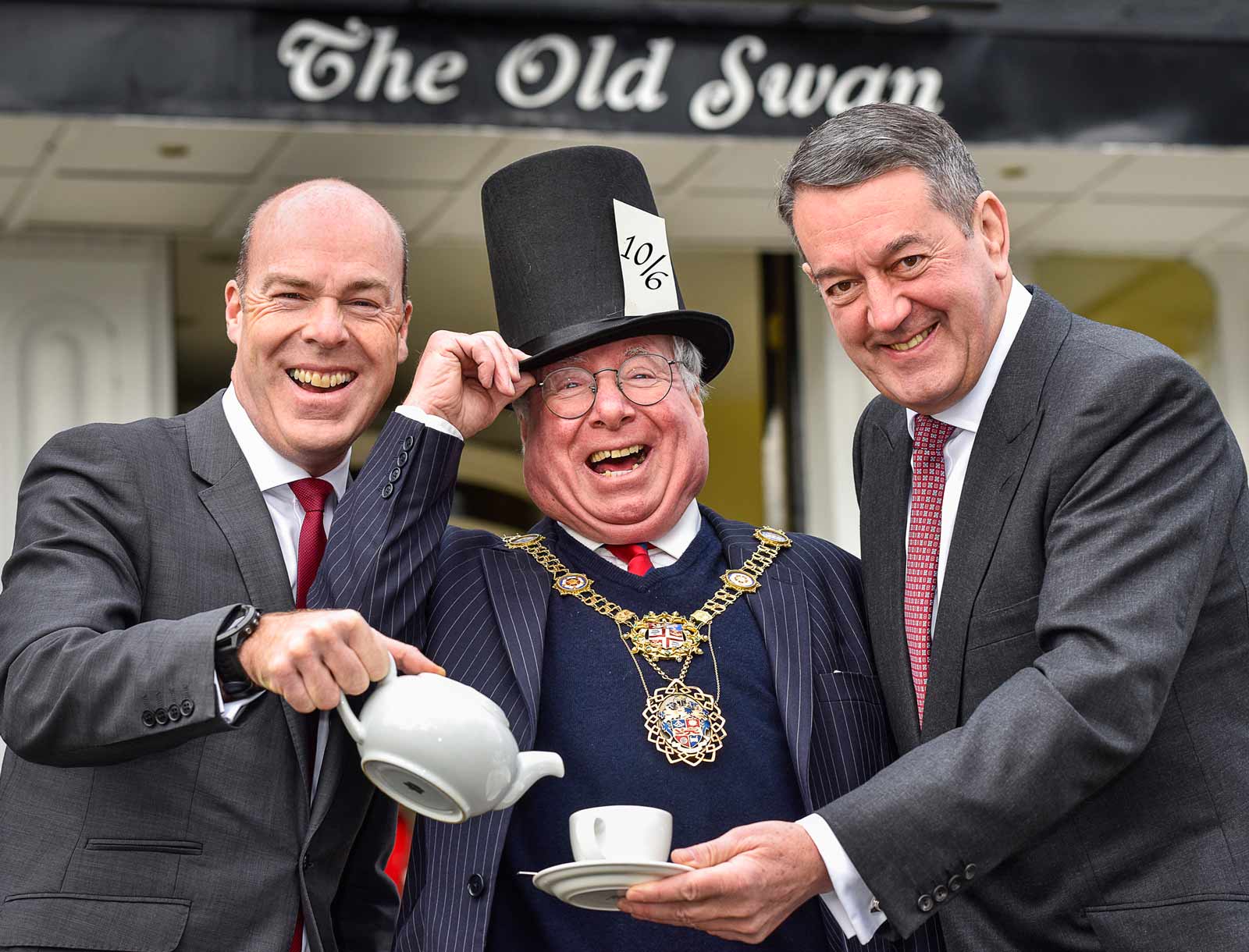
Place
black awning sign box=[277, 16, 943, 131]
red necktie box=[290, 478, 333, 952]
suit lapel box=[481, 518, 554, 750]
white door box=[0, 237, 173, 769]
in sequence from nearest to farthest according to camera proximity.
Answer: red necktie box=[290, 478, 333, 952], suit lapel box=[481, 518, 554, 750], black awning sign box=[277, 16, 943, 131], white door box=[0, 237, 173, 769]

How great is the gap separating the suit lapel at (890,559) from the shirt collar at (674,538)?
0.93ft

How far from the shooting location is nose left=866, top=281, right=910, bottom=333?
245 centimetres

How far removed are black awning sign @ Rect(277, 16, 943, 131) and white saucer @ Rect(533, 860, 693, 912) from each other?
3.73 metres

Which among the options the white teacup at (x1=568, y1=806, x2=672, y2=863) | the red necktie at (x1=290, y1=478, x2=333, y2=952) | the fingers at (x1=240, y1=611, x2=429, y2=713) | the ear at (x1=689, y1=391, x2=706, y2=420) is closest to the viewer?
the fingers at (x1=240, y1=611, x2=429, y2=713)

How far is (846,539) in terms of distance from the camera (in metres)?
6.76

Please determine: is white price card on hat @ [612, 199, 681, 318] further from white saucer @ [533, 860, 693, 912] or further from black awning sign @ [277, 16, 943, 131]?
black awning sign @ [277, 16, 943, 131]

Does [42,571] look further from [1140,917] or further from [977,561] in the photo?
→ [1140,917]

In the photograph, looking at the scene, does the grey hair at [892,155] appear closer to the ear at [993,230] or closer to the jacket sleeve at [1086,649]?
the ear at [993,230]

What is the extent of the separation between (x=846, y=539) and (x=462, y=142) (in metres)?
2.32

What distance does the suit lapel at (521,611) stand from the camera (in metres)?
Result: 2.46

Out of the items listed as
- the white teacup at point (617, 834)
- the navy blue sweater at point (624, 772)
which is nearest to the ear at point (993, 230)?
the navy blue sweater at point (624, 772)

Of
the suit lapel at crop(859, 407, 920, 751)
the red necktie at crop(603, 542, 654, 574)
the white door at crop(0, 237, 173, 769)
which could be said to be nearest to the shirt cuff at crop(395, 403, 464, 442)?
the red necktie at crop(603, 542, 654, 574)

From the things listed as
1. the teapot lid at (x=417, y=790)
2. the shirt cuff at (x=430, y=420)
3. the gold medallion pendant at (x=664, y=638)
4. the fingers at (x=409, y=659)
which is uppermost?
the shirt cuff at (x=430, y=420)

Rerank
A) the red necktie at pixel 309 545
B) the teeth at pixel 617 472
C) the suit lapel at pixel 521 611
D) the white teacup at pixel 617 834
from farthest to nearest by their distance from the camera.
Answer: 1. the teeth at pixel 617 472
2. the suit lapel at pixel 521 611
3. the red necktie at pixel 309 545
4. the white teacup at pixel 617 834
